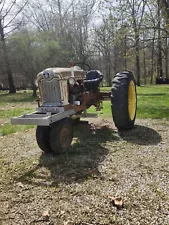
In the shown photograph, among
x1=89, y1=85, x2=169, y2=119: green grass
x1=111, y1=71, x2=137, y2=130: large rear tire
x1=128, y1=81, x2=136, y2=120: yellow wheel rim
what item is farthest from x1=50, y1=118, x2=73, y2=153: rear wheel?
x1=89, y1=85, x2=169, y2=119: green grass

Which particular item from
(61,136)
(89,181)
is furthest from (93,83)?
(89,181)

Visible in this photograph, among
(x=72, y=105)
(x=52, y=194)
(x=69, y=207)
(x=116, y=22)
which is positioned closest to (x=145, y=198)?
(x=69, y=207)

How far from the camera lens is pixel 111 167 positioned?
3654 mm

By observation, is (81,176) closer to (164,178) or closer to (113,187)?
(113,187)

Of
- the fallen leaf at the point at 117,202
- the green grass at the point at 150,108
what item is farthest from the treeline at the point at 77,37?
the fallen leaf at the point at 117,202

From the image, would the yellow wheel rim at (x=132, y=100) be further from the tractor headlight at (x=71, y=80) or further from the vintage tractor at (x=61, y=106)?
the tractor headlight at (x=71, y=80)

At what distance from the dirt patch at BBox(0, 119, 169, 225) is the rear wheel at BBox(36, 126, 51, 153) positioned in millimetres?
131

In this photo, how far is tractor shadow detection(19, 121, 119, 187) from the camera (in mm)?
3361

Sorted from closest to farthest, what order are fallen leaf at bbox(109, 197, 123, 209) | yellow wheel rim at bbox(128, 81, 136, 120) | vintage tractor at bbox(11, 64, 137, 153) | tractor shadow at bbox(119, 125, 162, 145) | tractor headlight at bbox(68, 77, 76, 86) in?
fallen leaf at bbox(109, 197, 123, 209)
vintage tractor at bbox(11, 64, 137, 153)
tractor headlight at bbox(68, 77, 76, 86)
tractor shadow at bbox(119, 125, 162, 145)
yellow wheel rim at bbox(128, 81, 136, 120)

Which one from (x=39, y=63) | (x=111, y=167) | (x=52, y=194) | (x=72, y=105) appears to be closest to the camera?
(x=52, y=194)

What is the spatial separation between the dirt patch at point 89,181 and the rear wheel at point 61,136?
5.7 inches

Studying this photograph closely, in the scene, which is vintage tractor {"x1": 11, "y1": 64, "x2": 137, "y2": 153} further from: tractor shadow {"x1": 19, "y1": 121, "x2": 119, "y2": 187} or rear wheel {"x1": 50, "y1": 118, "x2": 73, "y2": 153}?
tractor shadow {"x1": 19, "y1": 121, "x2": 119, "y2": 187}

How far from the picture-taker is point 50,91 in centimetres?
450

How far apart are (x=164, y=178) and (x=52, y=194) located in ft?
4.48
